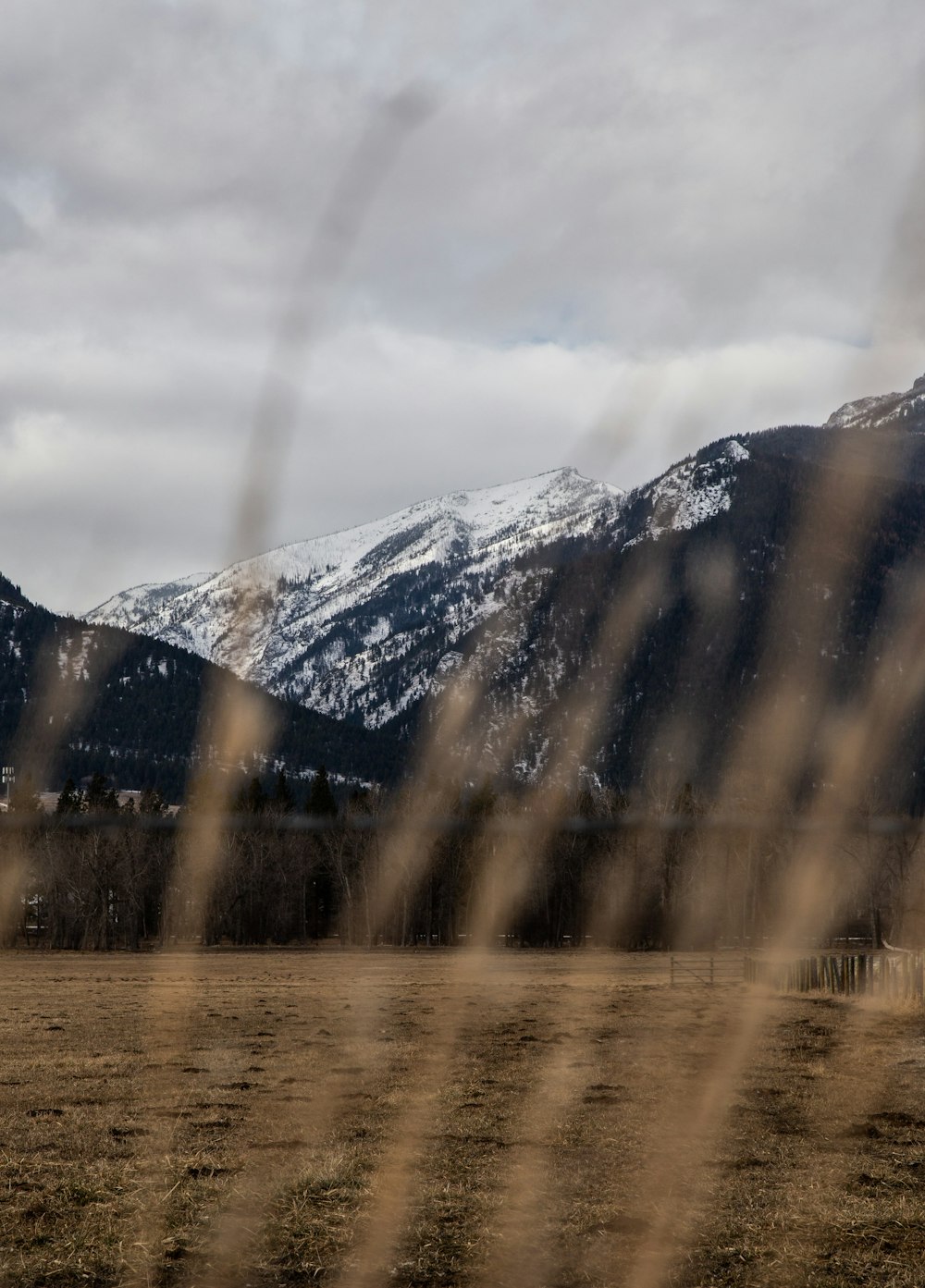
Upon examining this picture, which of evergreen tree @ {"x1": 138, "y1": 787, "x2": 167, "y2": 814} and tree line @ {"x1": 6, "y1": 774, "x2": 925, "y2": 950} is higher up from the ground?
evergreen tree @ {"x1": 138, "y1": 787, "x2": 167, "y2": 814}

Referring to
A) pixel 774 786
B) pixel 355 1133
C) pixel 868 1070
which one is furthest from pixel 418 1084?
pixel 774 786

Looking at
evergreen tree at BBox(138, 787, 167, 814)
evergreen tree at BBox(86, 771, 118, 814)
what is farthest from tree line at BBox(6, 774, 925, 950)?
evergreen tree at BBox(138, 787, 167, 814)

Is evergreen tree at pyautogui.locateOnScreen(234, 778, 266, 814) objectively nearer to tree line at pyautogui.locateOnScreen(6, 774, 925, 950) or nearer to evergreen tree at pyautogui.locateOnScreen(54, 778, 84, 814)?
tree line at pyautogui.locateOnScreen(6, 774, 925, 950)

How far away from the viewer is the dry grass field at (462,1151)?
11.7 meters

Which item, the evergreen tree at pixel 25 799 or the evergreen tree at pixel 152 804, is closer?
the evergreen tree at pixel 25 799

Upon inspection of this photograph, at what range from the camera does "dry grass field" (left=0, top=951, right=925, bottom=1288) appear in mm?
11703

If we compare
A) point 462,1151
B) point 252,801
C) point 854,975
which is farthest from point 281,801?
point 462,1151

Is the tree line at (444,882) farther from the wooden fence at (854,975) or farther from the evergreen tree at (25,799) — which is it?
the wooden fence at (854,975)

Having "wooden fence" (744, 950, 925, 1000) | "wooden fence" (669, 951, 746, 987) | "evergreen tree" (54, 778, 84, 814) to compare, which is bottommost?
"wooden fence" (669, 951, 746, 987)

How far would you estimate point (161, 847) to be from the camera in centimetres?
12900

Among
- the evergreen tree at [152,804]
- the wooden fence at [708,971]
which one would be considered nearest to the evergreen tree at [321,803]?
the evergreen tree at [152,804]

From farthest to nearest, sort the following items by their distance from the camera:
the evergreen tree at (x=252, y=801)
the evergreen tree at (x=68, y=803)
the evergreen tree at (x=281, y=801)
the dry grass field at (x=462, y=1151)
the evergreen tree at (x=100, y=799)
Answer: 1. the evergreen tree at (x=281, y=801)
2. the evergreen tree at (x=100, y=799)
3. the evergreen tree at (x=252, y=801)
4. the evergreen tree at (x=68, y=803)
5. the dry grass field at (x=462, y=1151)

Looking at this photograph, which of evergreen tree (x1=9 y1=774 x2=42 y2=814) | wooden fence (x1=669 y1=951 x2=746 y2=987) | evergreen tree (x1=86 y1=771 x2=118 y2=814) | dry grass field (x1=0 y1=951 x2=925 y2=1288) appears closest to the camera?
dry grass field (x1=0 y1=951 x2=925 y2=1288)

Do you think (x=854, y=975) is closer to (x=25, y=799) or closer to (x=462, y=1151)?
(x=462, y=1151)
